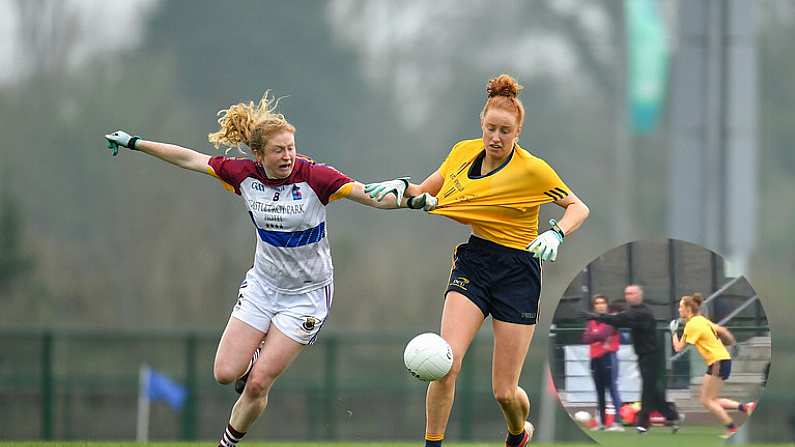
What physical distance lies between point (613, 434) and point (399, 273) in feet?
79.9

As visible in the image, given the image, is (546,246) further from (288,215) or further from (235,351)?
(235,351)

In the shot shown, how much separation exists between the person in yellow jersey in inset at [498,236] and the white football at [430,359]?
14cm

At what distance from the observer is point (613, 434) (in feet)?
31.2

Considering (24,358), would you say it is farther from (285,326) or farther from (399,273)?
(399,273)

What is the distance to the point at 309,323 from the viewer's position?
875 centimetres

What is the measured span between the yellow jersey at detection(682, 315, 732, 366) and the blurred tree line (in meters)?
17.4

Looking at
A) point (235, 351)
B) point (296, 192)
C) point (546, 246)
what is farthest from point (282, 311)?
point (546, 246)

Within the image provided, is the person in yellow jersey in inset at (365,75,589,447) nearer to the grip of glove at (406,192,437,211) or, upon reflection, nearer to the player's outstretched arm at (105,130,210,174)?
the grip of glove at (406,192,437,211)

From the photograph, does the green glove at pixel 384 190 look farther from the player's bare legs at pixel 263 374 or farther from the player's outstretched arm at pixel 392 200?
the player's bare legs at pixel 263 374

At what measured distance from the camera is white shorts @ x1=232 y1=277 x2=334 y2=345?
8.71 m

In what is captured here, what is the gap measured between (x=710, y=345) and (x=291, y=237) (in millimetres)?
2935

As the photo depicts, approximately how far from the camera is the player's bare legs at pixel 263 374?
28.1 feet

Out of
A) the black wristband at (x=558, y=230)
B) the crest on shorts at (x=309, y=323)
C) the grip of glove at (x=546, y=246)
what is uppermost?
the black wristband at (x=558, y=230)

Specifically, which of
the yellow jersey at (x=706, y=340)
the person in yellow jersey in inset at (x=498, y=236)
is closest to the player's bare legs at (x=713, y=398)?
the yellow jersey at (x=706, y=340)
